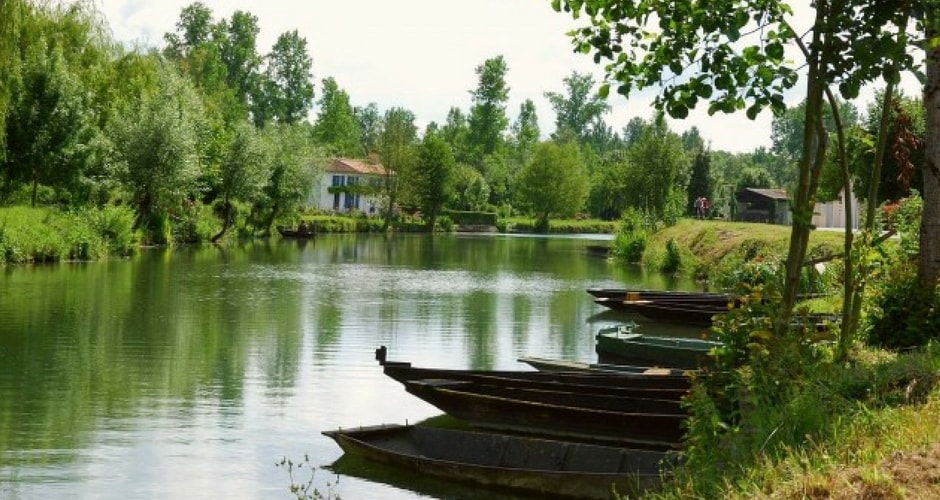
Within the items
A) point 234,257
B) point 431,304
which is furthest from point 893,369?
point 234,257

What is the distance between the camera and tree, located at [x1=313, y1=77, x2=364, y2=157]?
119750mm

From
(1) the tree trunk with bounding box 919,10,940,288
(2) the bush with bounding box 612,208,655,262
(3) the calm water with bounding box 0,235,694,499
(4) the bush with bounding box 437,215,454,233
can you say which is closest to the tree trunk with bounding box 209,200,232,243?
(3) the calm water with bounding box 0,235,694,499

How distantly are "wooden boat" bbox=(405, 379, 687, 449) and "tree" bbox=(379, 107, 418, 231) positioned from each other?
7986 cm

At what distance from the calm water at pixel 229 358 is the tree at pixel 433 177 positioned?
167ft

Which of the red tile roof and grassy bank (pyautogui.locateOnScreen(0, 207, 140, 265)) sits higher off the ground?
the red tile roof

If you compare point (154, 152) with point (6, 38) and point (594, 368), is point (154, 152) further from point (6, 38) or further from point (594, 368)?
point (594, 368)

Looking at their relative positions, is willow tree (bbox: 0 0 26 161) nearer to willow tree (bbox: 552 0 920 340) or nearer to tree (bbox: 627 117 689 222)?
willow tree (bbox: 552 0 920 340)

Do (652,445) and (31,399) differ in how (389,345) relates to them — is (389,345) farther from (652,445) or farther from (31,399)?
(652,445)

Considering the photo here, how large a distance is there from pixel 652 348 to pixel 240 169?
1820 inches

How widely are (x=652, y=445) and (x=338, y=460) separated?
3.27 m

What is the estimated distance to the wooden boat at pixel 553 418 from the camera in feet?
35.7

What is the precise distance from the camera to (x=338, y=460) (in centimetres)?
1204

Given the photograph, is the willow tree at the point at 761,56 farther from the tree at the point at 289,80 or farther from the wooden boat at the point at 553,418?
the tree at the point at 289,80

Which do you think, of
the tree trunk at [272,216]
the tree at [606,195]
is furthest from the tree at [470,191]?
the tree trunk at [272,216]
